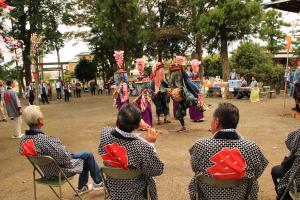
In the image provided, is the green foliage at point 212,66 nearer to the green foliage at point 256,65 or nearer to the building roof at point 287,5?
the green foliage at point 256,65

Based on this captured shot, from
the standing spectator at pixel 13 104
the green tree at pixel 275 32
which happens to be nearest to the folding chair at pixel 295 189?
the standing spectator at pixel 13 104

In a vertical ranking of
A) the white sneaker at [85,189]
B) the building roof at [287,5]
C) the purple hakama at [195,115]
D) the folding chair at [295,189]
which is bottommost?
the white sneaker at [85,189]

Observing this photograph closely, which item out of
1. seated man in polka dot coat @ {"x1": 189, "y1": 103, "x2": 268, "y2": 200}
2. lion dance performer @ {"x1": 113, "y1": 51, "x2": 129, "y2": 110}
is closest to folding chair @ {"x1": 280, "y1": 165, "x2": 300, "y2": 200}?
seated man in polka dot coat @ {"x1": 189, "y1": 103, "x2": 268, "y2": 200}

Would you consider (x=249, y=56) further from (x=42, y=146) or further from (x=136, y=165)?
(x=136, y=165)

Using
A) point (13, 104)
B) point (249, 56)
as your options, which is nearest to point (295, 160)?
point (13, 104)

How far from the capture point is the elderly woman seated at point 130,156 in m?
3.61

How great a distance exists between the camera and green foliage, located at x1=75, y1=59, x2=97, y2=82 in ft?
133

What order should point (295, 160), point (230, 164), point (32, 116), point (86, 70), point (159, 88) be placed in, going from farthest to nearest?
point (86, 70) → point (159, 88) → point (32, 116) → point (295, 160) → point (230, 164)

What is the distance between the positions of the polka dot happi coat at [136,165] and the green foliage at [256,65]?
882 inches

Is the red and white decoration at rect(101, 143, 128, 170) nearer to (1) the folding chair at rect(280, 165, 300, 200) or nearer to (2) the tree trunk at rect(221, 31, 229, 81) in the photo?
(1) the folding chair at rect(280, 165, 300, 200)

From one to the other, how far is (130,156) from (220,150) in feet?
2.69

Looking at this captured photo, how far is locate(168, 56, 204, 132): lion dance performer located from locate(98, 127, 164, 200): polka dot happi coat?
642 cm

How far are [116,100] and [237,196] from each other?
7948mm

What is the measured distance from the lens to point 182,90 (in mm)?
10109
